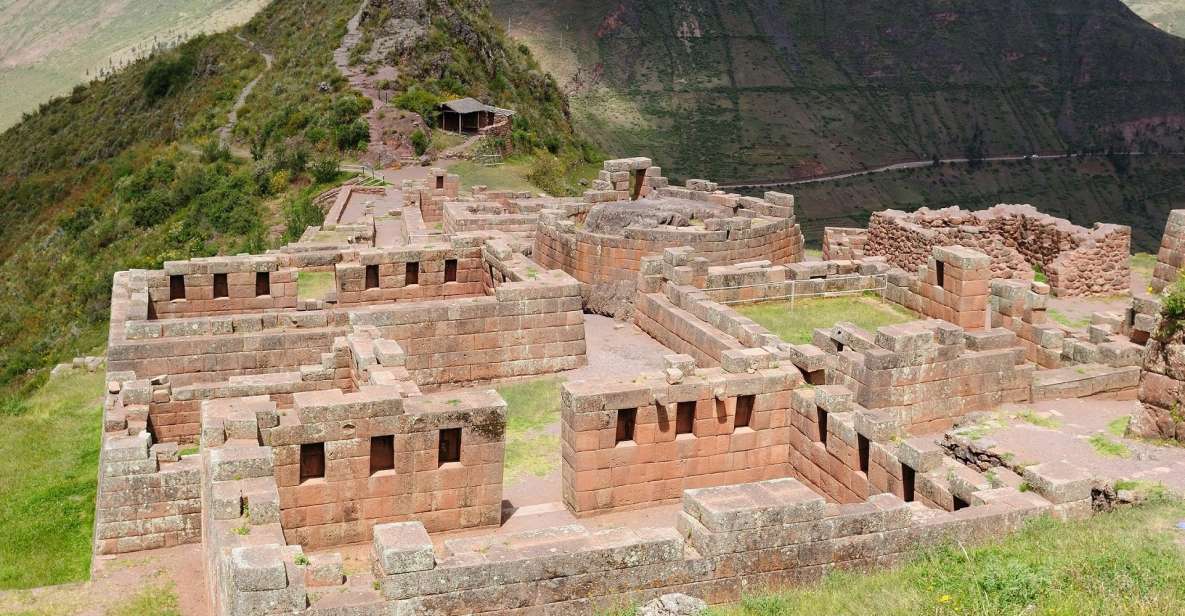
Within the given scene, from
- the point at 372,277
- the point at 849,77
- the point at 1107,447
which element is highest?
the point at 849,77

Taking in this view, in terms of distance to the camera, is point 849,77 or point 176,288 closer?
point 176,288

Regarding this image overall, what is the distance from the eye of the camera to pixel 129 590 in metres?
18.3

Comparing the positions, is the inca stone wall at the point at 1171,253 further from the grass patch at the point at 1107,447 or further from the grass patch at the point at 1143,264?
the grass patch at the point at 1107,447

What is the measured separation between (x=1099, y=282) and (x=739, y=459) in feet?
50.2

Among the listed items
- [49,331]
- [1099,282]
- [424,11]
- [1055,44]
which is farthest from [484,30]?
[1055,44]

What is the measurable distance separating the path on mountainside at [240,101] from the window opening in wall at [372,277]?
57.5 metres

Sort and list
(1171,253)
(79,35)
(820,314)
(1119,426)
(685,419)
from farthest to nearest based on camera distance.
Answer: (79,35) → (1171,253) → (820,314) → (685,419) → (1119,426)

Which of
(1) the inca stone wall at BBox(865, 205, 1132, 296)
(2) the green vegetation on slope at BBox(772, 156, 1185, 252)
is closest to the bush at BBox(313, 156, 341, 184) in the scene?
(1) the inca stone wall at BBox(865, 205, 1132, 296)

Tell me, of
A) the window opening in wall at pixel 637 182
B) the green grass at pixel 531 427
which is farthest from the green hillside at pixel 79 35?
the green grass at pixel 531 427

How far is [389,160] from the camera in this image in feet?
219

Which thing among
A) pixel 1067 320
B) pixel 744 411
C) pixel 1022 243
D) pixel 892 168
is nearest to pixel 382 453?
pixel 744 411

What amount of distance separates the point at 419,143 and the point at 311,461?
173 ft

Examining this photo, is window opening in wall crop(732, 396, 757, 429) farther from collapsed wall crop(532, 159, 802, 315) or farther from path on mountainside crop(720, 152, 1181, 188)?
path on mountainside crop(720, 152, 1181, 188)

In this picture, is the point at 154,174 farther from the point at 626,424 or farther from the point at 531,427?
the point at 626,424
